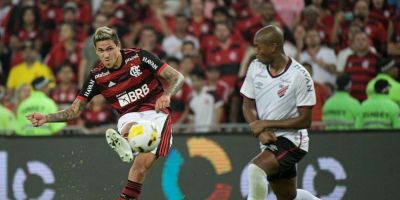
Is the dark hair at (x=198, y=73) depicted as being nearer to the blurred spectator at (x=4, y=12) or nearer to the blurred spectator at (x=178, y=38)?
the blurred spectator at (x=178, y=38)

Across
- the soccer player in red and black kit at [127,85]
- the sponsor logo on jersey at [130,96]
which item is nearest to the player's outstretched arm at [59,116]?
the soccer player in red and black kit at [127,85]

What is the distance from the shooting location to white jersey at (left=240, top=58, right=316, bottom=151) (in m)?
10.1

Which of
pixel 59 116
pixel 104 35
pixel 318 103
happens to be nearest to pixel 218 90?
pixel 318 103

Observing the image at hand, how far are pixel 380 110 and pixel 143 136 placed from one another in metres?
4.92

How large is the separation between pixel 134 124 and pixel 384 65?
6234 mm

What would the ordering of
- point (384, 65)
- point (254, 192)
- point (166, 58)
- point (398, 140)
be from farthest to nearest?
point (166, 58) → point (384, 65) → point (398, 140) → point (254, 192)

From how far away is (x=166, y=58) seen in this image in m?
16.9

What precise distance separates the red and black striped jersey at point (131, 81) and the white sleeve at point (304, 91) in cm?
158

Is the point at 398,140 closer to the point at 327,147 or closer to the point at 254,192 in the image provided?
the point at 327,147

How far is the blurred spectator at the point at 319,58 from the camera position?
1611 centimetres

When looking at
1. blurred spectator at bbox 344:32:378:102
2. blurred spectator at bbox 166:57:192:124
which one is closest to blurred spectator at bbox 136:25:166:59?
blurred spectator at bbox 166:57:192:124

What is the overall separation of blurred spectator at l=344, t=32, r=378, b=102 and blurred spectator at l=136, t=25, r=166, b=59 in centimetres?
340

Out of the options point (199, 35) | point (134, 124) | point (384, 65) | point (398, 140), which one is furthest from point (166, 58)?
point (134, 124)

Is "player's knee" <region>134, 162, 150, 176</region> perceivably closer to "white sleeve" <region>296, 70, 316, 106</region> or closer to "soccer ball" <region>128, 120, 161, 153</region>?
"soccer ball" <region>128, 120, 161, 153</region>
